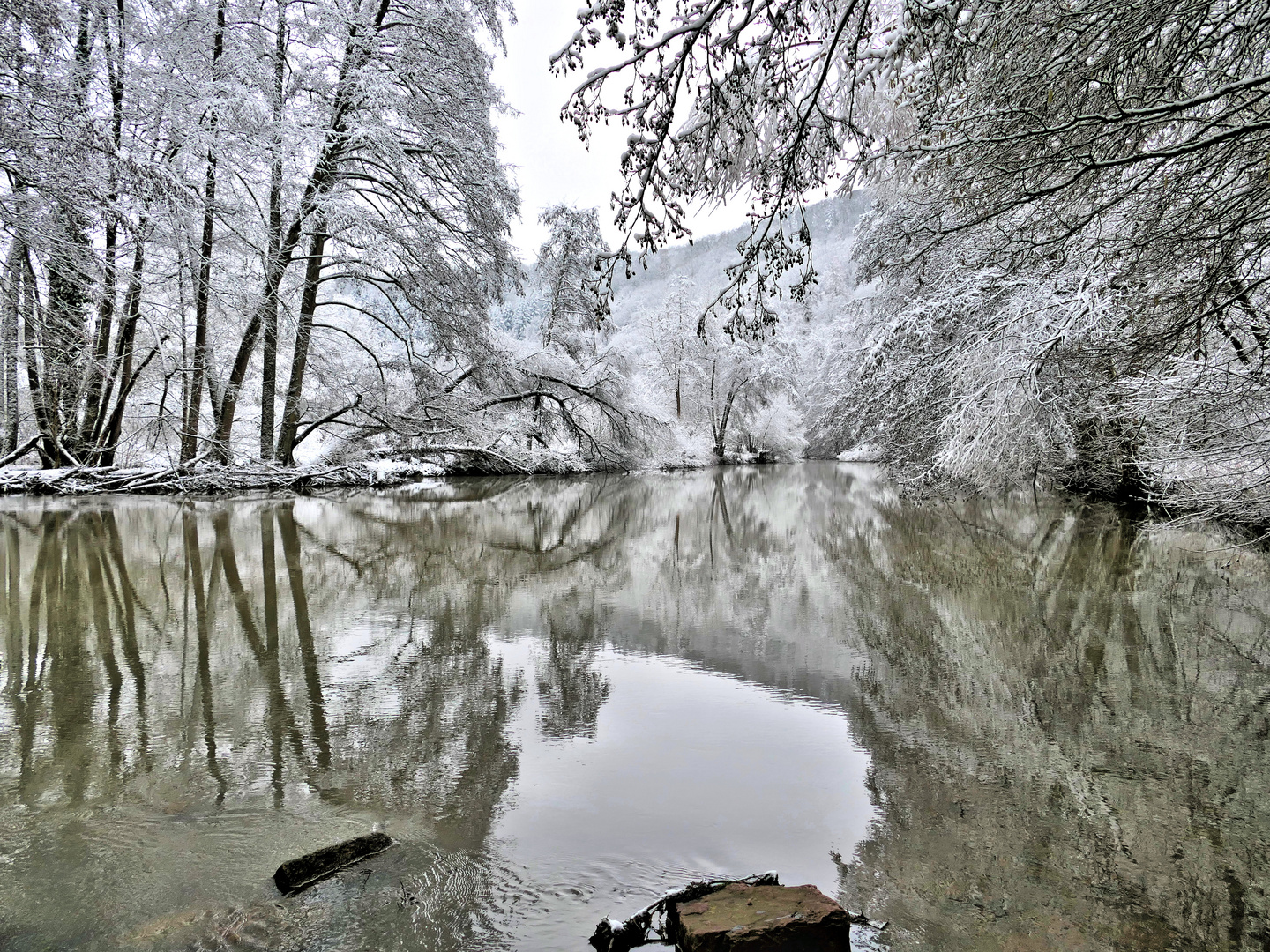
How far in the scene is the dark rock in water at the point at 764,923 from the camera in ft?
5.79

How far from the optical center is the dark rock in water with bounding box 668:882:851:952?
1764 millimetres

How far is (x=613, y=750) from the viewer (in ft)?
10.4

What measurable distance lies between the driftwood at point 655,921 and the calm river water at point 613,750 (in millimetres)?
66

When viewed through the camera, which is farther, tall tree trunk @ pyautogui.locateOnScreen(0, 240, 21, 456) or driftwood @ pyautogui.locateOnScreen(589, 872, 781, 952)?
tall tree trunk @ pyautogui.locateOnScreen(0, 240, 21, 456)

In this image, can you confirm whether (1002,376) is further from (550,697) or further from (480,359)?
(480,359)

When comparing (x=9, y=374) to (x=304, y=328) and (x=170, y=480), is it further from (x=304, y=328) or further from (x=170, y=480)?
(x=304, y=328)

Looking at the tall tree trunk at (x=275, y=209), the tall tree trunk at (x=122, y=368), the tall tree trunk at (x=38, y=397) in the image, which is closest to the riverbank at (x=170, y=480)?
the tall tree trunk at (x=38, y=397)

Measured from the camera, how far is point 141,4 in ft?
34.3

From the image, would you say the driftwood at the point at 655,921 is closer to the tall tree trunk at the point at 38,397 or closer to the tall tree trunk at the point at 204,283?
the tall tree trunk at the point at 204,283

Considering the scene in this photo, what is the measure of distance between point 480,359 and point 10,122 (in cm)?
1092

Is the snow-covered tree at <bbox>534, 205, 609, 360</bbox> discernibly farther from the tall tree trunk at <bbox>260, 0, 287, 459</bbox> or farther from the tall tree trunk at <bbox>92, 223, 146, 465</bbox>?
the tall tree trunk at <bbox>92, 223, 146, 465</bbox>

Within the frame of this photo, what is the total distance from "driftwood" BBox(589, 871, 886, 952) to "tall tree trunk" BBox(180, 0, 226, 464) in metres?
9.83

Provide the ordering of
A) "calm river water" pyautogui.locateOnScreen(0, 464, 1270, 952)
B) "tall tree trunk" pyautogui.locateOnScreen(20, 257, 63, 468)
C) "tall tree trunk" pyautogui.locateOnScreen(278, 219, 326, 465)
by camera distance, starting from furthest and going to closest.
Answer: "tall tree trunk" pyautogui.locateOnScreen(278, 219, 326, 465) → "tall tree trunk" pyautogui.locateOnScreen(20, 257, 63, 468) → "calm river water" pyautogui.locateOnScreen(0, 464, 1270, 952)

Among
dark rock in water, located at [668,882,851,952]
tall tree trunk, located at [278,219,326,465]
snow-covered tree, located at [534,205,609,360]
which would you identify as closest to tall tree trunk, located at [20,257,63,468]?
tall tree trunk, located at [278,219,326,465]
